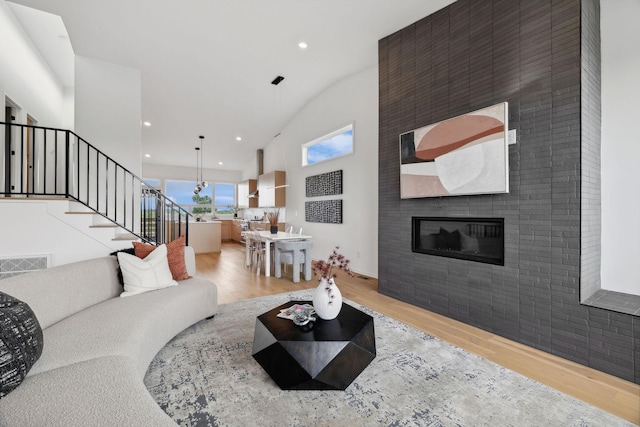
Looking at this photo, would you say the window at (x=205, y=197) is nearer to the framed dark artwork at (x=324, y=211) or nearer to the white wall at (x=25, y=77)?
the white wall at (x=25, y=77)

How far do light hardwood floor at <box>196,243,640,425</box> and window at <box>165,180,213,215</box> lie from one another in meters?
7.15

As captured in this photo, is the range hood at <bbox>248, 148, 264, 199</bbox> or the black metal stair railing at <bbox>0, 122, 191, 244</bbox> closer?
the black metal stair railing at <bbox>0, 122, 191, 244</bbox>

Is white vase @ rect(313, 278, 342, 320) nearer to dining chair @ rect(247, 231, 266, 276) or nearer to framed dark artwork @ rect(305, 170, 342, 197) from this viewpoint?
dining chair @ rect(247, 231, 266, 276)

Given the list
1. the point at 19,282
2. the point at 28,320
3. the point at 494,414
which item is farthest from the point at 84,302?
the point at 494,414

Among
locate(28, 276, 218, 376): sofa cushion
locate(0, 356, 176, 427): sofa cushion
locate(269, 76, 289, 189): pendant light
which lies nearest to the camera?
locate(0, 356, 176, 427): sofa cushion

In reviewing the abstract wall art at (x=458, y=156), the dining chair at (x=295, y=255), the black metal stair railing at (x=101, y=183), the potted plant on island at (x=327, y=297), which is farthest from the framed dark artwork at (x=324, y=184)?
the potted plant on island at (x=327, y=297)

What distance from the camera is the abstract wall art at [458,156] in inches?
103

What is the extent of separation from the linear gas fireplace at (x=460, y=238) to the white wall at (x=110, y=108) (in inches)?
192

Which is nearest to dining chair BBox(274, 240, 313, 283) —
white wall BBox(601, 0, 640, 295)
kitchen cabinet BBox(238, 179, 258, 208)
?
white wall BBox(601, 0, 640, 295)

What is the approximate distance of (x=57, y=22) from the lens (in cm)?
428

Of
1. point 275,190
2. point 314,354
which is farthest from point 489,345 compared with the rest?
point 275,190

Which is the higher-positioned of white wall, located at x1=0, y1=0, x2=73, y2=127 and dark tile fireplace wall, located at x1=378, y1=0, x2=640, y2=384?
white wall, located at x1=0, y1=0, x2=73, y2=127

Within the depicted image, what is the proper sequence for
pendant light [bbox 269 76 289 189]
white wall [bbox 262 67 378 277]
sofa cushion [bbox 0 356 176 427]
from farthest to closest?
pendant light [bbox 269 76 289 189] < white wall [bbox 262 67 378 277] < sofa cushion [bbox 0 356 176 427]

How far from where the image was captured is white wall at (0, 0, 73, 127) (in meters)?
4.01
